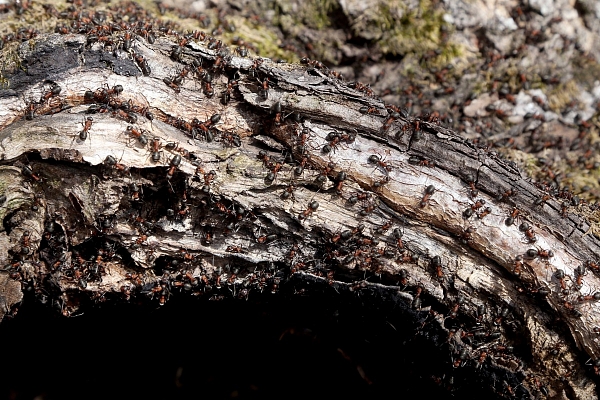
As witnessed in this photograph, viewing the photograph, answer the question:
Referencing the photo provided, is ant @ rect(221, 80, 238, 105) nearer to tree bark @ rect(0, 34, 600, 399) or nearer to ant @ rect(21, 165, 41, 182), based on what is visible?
tree bark @ rect(0, 34, 600, 399)

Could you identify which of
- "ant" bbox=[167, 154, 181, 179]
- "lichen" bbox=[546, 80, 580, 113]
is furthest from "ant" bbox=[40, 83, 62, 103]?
"lichen" bbox=[546, 80, 580, 113]

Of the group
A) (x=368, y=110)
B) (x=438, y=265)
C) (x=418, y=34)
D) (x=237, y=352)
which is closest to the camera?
(x=438, y=265)

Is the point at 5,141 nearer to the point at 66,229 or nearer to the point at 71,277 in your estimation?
the point at 66,229

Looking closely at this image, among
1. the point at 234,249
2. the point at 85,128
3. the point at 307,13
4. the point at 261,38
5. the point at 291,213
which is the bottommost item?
the point at 234,249

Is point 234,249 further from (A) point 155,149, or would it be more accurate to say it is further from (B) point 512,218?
(B) point 512,218

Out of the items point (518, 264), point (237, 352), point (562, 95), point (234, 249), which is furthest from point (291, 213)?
point (562, 95)

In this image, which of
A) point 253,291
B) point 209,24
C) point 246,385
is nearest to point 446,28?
point 209,24
